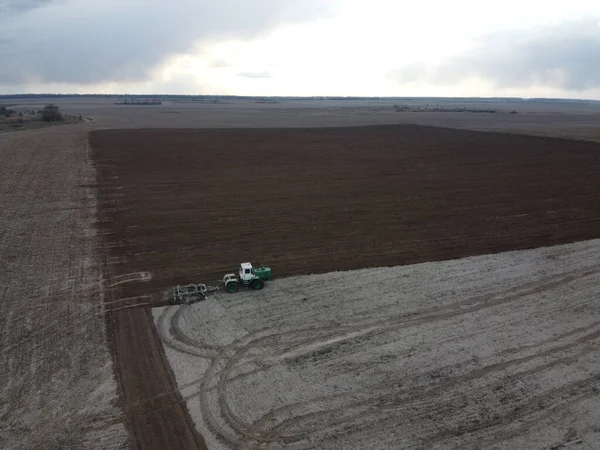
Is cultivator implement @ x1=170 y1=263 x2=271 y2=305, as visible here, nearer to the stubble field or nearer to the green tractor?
the green tractor

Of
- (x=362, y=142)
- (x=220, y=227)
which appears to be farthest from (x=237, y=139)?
(x=220, y=227)

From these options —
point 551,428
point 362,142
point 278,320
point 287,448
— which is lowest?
point 551,428

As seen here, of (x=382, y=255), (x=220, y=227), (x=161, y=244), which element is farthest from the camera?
(x=220, y=227)

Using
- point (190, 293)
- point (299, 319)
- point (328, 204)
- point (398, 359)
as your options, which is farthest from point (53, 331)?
point (328, 204)

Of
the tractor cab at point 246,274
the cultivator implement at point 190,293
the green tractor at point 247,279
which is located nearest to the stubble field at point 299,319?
the green tractor at point 247,279

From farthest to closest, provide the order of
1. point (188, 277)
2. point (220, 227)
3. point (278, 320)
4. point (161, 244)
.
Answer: point (220, 227)
point (161, 244)
point (188, 277)
point (278, 320)

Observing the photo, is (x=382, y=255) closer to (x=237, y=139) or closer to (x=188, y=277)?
(x=188, y=277)
